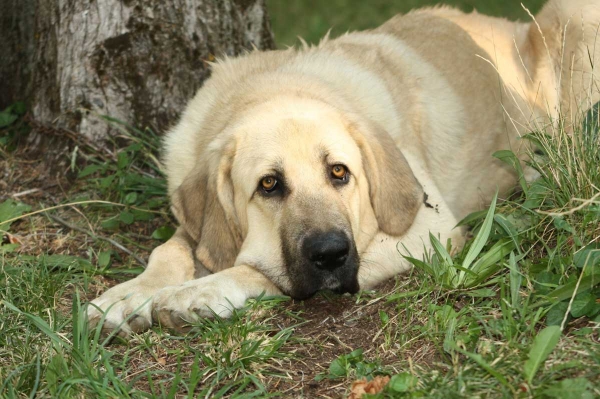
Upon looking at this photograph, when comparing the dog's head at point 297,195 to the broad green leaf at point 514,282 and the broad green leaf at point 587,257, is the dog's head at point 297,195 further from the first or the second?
the broad green leaf at point 587,257

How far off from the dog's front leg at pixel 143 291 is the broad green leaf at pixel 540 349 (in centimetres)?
172

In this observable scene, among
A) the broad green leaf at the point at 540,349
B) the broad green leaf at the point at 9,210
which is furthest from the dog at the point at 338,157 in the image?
the broad green leaf at the point at 540,349

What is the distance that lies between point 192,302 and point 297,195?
28.0 inches

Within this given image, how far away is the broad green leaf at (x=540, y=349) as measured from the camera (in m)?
2.64

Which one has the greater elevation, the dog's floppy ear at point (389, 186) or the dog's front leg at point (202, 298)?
the dog's floppy ear at point (389, 186)

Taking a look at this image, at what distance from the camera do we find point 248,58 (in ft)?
15.6

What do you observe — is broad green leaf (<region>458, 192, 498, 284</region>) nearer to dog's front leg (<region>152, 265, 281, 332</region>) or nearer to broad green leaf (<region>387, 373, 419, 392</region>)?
broad green leaf (<region>387, 373, 419, 392</region>)

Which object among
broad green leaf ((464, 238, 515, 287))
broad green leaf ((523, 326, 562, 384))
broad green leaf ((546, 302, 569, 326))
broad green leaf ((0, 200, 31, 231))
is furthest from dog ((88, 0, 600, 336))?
broad green leaf ((523, 326, 562, 384))

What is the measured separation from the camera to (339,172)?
3855 millimetres

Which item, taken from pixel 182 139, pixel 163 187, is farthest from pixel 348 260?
pixel 163 187

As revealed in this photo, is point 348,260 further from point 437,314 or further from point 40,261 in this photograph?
point 40,261

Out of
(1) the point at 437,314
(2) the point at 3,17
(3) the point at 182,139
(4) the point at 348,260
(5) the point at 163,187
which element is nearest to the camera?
(1) the point at 437,314

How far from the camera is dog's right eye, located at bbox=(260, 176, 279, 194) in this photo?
380 centimetres

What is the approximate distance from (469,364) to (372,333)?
588 millimetres
